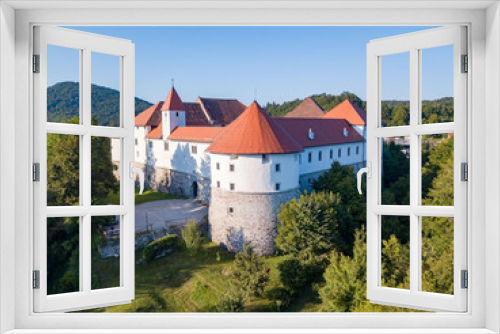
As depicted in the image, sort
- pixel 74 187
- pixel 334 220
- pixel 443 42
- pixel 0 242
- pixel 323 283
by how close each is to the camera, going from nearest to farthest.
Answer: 1. pixel 0 242
2. pixel 443 42
3. pixel 74 187
4. pixel 323 283
5. pixel 334 220

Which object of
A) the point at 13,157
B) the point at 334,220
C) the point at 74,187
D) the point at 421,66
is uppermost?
the point at 421,66

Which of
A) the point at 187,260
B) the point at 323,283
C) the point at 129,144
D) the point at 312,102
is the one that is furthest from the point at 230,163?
the point at 129,144

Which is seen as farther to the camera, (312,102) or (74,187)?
(312,102)

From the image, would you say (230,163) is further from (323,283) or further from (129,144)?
(129,144)

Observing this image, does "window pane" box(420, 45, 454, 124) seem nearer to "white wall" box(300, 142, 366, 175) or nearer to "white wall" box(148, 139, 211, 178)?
"white wall" box(300, 142, 366, 175)

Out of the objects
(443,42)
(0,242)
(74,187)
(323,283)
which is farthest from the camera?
(323,283)

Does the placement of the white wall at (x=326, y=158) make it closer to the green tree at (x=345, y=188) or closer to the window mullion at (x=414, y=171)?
the green tree at (x=345, y=188)

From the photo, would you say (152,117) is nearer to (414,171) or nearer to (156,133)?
(156,133)
